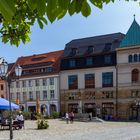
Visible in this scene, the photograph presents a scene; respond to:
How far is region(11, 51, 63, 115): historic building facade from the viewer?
6762 centimetres

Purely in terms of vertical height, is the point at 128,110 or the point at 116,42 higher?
the point at 116,42

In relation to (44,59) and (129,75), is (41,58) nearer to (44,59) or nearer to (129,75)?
(44,59)

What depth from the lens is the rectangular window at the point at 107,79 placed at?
2416 inches

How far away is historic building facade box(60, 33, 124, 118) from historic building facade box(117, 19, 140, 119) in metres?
1.03

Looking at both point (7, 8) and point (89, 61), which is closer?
point (7, 8)

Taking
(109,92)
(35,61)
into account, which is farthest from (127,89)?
(35,61)

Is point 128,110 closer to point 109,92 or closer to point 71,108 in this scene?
point 109,92

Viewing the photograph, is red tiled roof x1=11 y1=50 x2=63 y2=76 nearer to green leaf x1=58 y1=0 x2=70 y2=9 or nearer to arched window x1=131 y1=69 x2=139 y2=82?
arched window x1=131 y1=69 x2=139 y2=82

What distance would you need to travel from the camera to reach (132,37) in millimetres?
60312

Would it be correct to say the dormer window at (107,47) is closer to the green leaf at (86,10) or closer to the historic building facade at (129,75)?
the historic building facade at (129,75)

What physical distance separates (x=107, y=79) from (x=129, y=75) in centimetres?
395

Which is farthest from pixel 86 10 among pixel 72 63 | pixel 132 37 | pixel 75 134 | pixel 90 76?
pixel 72 63

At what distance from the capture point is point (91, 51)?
64.2 metres

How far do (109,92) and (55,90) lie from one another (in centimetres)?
1073
